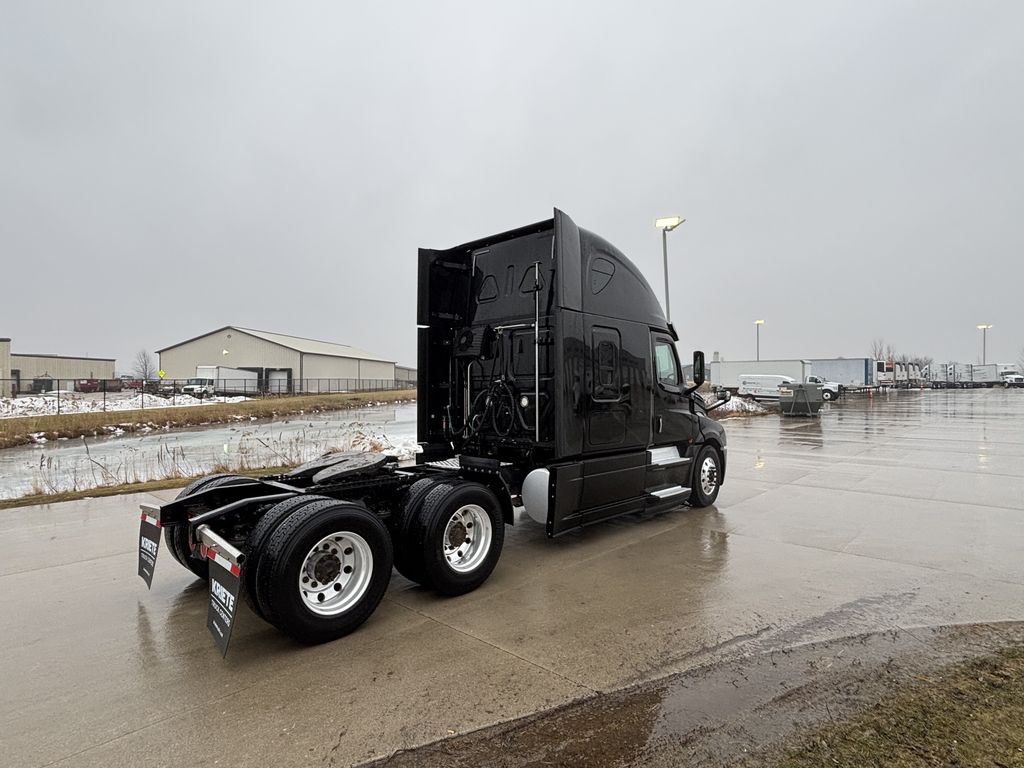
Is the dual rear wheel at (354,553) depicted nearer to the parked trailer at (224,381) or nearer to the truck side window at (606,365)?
the truck side window at (606,365)

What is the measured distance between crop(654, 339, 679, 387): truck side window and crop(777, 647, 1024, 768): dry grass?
4.21m

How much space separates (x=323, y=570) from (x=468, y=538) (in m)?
1.35

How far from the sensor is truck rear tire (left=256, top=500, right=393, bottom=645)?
3.41 meters

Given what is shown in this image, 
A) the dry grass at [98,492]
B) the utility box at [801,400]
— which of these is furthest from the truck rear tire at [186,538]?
the utility box at [801,400]

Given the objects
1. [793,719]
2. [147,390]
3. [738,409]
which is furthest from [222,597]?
[147,390]

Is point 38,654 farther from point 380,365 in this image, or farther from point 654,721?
point 380,365

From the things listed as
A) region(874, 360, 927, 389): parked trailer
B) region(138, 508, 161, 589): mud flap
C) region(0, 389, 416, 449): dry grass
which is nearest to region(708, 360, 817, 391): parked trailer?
region(874, 360, 927, 389): parked trailer

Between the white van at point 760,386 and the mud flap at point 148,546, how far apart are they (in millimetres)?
38980

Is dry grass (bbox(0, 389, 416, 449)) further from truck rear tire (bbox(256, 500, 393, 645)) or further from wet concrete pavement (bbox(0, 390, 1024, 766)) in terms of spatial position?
truck rear tire (bbox(256, 500, 393, 645))

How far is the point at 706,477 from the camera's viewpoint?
25.4 ft

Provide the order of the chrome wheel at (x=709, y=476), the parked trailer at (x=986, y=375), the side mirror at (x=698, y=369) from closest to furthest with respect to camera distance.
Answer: the side mirror at (x=698, y=369)
the chrome wheel at (x=709, y=476)
the parked trailer at (x=986, y=375)

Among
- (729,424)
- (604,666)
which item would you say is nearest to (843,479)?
(604,666)

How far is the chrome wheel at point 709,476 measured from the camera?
301 inches

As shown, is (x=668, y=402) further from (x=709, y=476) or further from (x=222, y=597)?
(x=222, y=597)
